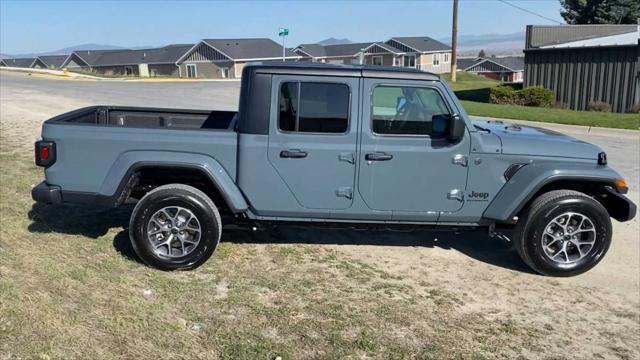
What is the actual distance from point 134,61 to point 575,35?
68.3 m

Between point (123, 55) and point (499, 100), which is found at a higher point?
point (123, 55)

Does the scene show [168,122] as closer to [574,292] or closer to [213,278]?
[213,278]

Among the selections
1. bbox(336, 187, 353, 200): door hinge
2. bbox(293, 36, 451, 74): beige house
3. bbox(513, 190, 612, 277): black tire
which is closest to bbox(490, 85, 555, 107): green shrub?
bbox(513, 190, 612, 277): black tire

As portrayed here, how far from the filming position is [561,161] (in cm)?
514

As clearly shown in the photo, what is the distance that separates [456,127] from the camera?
4.90 meters

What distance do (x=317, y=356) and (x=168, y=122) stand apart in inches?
146

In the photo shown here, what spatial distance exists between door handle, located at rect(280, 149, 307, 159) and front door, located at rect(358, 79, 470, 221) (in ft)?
1.72

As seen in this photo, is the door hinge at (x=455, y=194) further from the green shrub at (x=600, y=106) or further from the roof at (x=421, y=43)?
the roof at (x=421, y=43)

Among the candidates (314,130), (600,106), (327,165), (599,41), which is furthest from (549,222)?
(599,41)

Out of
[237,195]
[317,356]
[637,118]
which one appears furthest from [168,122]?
[637,118]

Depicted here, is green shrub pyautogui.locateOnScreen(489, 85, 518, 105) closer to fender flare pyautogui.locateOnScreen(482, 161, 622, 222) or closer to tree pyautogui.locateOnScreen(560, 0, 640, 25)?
fender flare pyautogui.locateOnScreen(482, 161, 622, 222)

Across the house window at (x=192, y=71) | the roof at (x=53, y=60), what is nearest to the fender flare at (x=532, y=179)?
the house window at (x=192, y=71)

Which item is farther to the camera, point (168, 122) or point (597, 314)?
point (168, 122)

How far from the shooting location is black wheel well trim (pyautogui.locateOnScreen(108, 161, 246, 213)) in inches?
Result: 194
